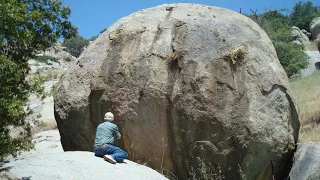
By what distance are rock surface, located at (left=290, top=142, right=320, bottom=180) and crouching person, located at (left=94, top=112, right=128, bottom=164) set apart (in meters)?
3.11

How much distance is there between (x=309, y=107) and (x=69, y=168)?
34.9 feet

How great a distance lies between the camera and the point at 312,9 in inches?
2741

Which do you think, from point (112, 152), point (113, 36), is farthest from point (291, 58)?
point (112, 152)

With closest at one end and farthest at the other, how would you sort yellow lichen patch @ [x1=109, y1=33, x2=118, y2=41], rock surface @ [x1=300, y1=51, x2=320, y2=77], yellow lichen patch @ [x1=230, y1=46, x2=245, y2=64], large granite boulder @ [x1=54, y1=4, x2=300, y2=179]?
large granite boulder @ [x1=54, y1=4, x2=300, y2=179] < yellow lichen patch @ [x1=230, y1=46, x2=245, y2=64] < yellow lichen patch @ [x1=109, y1=33, x2=118, y2=41] < rock surface @ [x1=300, y1=51, x2=320, y2=77]

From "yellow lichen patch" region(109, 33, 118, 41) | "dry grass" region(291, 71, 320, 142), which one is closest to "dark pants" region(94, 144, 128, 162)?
"yellow lichen patch" region(109, 33, 118, 41)

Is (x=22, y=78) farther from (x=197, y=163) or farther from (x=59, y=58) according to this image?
(x=59, y=58)

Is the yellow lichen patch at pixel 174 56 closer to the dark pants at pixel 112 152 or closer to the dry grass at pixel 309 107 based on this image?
the dark pants at pixel 112 152

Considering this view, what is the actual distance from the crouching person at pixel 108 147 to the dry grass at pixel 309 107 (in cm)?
480

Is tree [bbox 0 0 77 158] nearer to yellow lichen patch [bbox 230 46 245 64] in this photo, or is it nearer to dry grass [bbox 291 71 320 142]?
yellow lichen patch [bbox 230 46 245 64]

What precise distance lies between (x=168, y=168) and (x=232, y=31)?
2979mm

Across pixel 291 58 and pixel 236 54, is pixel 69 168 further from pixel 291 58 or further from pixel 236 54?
pixel 291 58

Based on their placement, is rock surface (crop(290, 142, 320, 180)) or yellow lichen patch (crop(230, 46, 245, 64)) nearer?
rock surface (crop(290, 142, 320, 180))

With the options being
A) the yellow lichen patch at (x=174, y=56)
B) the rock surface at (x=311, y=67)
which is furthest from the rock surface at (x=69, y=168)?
the rock surface at (x=311, y=67)

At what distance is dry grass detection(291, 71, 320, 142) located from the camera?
11.3 m
